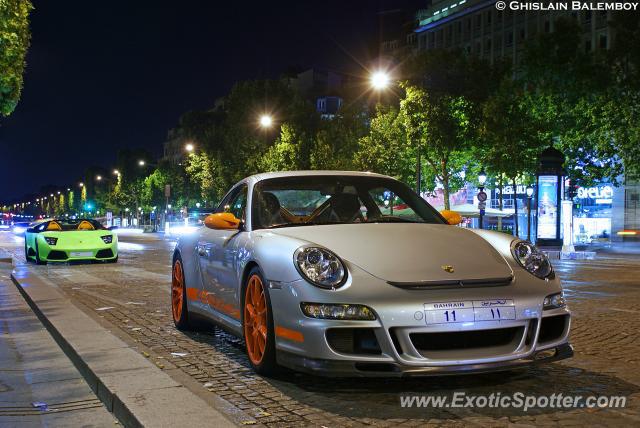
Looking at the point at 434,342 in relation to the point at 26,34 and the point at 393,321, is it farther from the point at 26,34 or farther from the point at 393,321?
the point at 26,34

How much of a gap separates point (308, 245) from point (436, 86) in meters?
35.7

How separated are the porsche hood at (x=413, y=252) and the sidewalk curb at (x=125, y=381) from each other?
1.30 metres

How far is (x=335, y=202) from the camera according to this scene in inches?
241

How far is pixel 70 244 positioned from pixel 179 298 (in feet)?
39.8

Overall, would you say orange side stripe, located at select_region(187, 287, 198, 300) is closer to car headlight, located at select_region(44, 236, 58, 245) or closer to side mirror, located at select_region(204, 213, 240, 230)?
side mirror, located at select_region(204, 213, 240, 230)

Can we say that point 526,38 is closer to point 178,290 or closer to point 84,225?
point 84,225

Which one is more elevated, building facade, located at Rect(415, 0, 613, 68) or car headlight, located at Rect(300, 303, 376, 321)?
building facade, located at Rect(415, 0, 613, 68)

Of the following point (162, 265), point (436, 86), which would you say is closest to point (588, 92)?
point (436, 86)

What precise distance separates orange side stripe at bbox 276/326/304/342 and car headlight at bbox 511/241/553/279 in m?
1.56

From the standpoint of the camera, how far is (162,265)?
739 inches

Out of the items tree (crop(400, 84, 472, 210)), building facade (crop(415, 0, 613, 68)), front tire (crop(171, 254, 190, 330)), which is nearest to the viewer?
front tire (crop(171, 254, 190, 330))

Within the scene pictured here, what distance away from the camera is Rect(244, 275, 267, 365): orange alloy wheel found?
5.01 metres

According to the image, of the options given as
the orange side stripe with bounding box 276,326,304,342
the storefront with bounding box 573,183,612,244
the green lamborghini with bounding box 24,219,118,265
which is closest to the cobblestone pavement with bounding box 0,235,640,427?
the orange side stripe with bounding box 276,326,304,342

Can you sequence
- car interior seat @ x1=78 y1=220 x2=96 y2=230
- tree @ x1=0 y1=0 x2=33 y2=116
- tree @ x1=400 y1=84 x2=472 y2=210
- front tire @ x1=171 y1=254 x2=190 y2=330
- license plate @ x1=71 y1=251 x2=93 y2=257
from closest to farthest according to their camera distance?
front tire @ x1=171 y1=254 x2=190 y2=330
tree @ x1=0 y1=0 x2=33 y2=116
license plate @ x1=71 y1=251 x2=93 y2=257
car interior seat @ x1=78 y1=220 x2=96 y2=230
tree @ x1=400 y1=84 x2=472 y2=210
